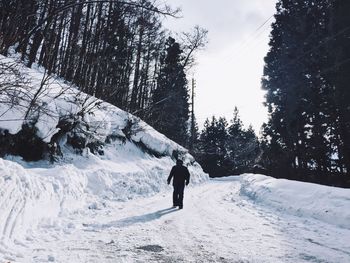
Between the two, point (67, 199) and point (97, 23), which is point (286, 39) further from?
point (67, 199)

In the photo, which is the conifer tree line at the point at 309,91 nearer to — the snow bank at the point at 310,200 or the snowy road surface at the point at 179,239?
the snow bank at the point at 310,200

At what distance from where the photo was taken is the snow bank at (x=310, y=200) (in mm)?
8672

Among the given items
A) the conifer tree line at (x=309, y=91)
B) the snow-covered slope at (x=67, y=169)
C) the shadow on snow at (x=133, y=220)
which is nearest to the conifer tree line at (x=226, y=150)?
the conifer tree line at (x=309, y=91)

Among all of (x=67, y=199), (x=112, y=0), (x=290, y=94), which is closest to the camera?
(x=112, y=0)

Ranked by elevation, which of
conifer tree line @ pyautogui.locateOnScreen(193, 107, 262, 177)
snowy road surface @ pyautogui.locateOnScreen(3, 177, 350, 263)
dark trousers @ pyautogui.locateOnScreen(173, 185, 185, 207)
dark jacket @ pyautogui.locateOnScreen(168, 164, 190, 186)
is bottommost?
snowy road surface @ pyautogui.locateOnScreen(3, 177, 350, 263)

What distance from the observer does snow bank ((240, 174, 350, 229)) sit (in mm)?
8672

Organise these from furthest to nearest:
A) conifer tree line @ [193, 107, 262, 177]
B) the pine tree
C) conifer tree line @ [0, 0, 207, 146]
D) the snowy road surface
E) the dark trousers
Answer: conifer tree line @ [193, 107, 262, 177], the pine tree, conifer tree line @ [0, 0, 207, 146], the dark trousers, the snowy road surface

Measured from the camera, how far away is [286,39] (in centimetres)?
2752

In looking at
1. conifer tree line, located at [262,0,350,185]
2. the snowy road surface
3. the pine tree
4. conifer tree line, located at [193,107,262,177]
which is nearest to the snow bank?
the snowy road surface

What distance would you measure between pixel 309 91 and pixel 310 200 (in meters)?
15.9

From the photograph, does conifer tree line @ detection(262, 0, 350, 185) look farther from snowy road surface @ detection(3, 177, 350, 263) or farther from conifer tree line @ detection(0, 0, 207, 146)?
snowy road surface @ detection(3, 177, 350, 263)

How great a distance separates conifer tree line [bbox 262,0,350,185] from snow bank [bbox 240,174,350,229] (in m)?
9.52

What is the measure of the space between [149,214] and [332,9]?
22297 mm

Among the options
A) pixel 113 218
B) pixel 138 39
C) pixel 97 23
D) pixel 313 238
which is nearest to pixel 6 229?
pixel 113 218
